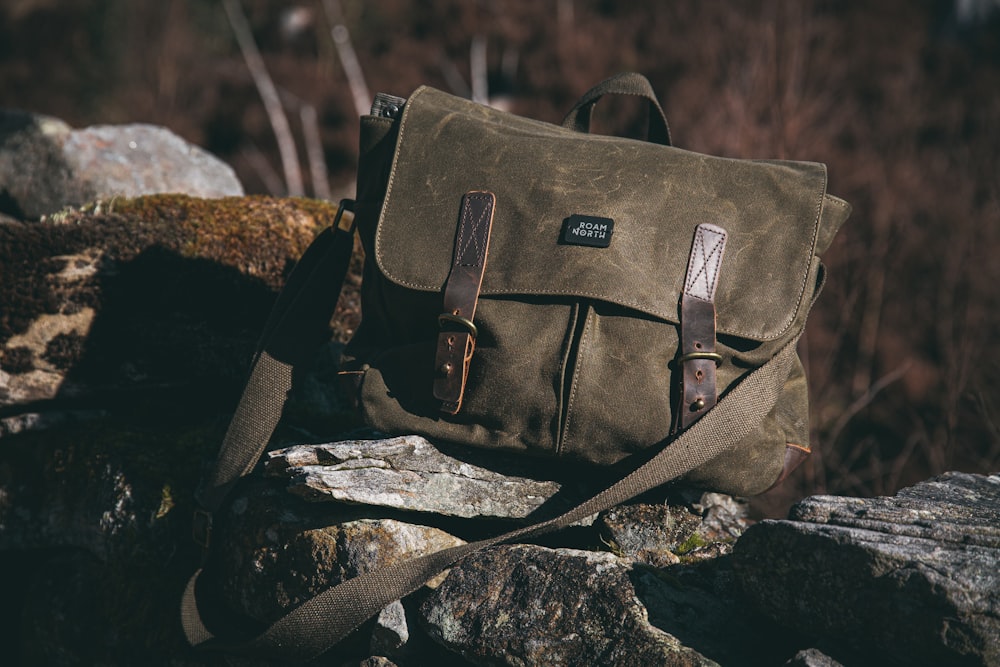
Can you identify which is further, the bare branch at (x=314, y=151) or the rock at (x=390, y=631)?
the bare branch at (x=314, y=151)

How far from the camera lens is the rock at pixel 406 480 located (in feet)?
7.73

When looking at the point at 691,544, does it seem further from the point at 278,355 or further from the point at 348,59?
the point at 348,59

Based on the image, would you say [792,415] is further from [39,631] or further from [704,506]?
[39,631]

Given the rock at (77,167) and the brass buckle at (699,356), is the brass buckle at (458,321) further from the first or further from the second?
the rock at (77,167)

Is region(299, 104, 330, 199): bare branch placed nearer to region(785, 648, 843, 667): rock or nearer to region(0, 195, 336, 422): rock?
region(0, 195, 336, 422): rock

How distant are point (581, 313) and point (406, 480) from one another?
0.67m

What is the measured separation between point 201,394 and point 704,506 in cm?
189

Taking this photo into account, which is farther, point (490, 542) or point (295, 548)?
point (295, 548)

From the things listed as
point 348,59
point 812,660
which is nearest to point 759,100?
point 348,59

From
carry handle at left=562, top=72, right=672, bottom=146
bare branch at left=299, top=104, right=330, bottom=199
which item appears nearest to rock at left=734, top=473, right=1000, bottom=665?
carry handle at left=562, top=72, right=672, bottom=146

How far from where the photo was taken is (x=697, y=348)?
2.29 m

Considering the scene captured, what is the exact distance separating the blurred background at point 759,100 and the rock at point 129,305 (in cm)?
269

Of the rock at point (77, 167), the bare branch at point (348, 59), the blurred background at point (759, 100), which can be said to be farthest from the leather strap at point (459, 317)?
the bare branch at point (348, 59)

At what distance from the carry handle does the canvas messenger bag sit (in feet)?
1.06
